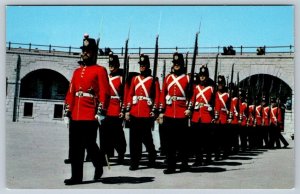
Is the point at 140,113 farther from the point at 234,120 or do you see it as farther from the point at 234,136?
the point at 234,136

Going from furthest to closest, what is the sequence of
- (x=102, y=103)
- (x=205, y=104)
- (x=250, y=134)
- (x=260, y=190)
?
1. (x=250, y=134)
2. (x=205, y=104)
3. (x=260, y=190)
4. (x=102, y=103)

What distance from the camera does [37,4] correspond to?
26.6ft

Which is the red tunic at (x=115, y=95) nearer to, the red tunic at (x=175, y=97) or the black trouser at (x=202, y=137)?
the red tunic at (x=175, y=97)

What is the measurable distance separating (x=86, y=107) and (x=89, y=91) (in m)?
0.21

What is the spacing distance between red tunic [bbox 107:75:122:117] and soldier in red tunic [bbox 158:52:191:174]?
2.85ft

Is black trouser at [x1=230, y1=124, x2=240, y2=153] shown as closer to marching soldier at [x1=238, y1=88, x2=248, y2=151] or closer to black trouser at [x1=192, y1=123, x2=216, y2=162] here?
marching soldier at [x1=238, y1=88, x2=248, y2=151]

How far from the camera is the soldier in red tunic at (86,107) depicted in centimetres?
655

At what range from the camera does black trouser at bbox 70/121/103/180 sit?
653 cm

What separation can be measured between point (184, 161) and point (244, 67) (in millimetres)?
11760

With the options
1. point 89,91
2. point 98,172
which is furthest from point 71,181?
point 89,91

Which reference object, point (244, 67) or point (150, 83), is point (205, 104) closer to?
point (150, 83)

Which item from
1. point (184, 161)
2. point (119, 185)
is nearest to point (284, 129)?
point (184, 161)

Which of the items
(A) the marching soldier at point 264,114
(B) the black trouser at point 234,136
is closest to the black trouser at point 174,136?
(B) the black trouser at point 234,136

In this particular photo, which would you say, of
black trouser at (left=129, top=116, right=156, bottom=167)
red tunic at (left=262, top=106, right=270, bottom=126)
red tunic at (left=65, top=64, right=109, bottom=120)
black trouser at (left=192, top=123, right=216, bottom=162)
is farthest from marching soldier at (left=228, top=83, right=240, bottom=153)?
red tunic at (left=65, top=64, right=109, bottom=120)
